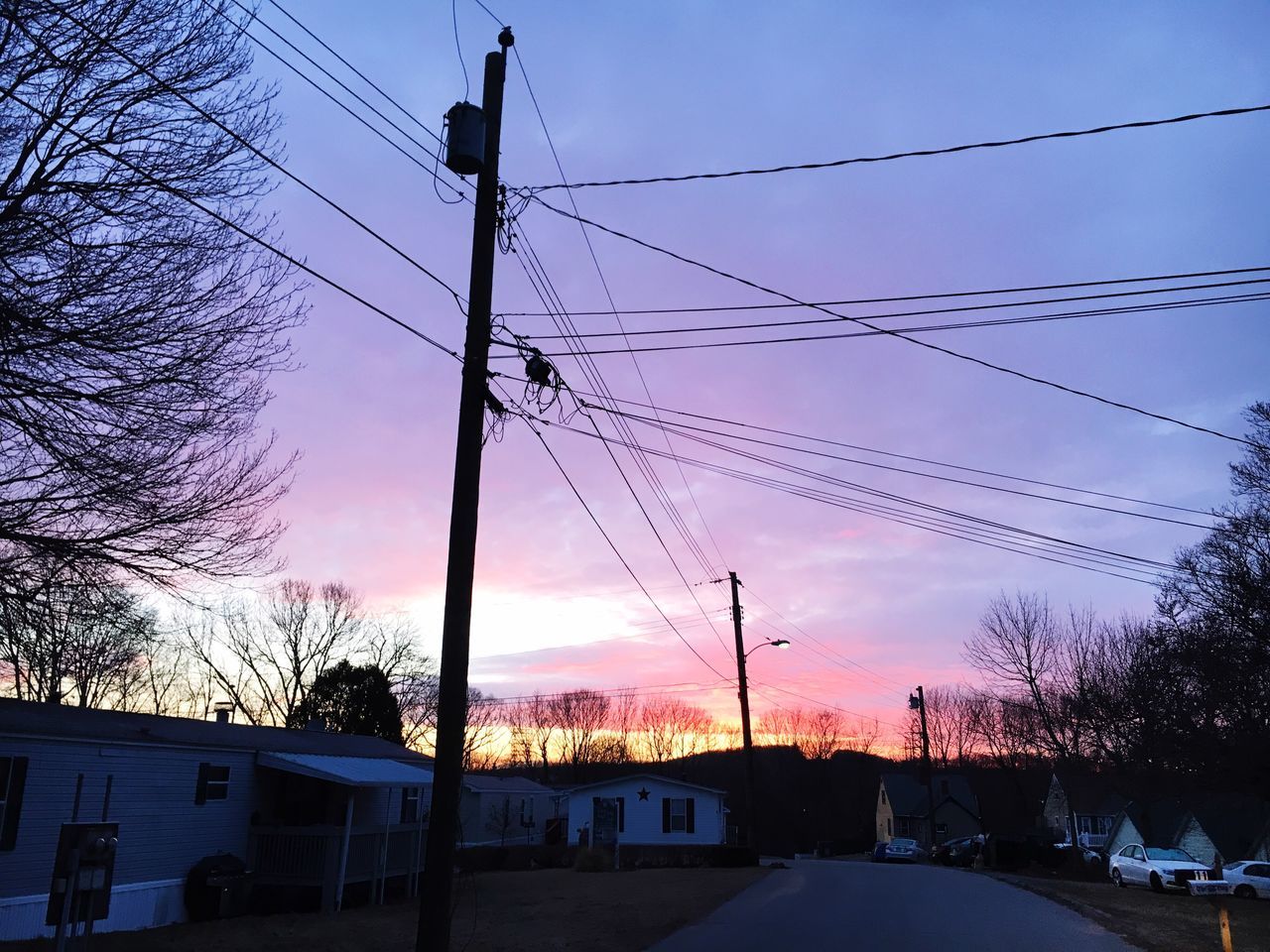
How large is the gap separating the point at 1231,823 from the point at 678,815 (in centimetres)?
2772

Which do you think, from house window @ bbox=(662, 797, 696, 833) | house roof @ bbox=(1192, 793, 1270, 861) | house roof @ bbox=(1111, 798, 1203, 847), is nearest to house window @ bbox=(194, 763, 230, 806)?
house window @ bbox=(662, 797, 696, 833)

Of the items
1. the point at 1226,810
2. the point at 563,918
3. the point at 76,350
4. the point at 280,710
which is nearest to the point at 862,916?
the point at 563,918

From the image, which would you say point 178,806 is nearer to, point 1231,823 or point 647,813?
point 647,813

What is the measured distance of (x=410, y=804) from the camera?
28.2m

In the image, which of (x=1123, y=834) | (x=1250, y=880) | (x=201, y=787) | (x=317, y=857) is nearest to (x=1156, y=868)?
(x=1250, y=880)

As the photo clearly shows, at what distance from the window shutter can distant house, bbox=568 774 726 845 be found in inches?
941

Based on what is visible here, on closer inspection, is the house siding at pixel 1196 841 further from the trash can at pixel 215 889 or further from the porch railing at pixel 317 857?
the trash can at pixel 215 889

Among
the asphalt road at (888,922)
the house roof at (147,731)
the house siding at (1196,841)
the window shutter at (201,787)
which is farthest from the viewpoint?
the house siding at (1196,841)

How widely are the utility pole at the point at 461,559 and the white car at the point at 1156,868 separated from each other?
27488 millimetres

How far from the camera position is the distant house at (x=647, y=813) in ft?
134

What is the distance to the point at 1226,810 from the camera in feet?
149

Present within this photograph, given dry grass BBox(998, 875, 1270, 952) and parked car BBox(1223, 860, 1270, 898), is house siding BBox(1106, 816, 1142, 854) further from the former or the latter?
dry grass BBox(998, 875, 1270, 952)

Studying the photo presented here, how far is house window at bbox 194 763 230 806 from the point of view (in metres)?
19.5

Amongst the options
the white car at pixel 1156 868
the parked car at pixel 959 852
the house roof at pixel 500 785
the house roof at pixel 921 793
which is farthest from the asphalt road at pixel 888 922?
the house roof at pixel 921 793
